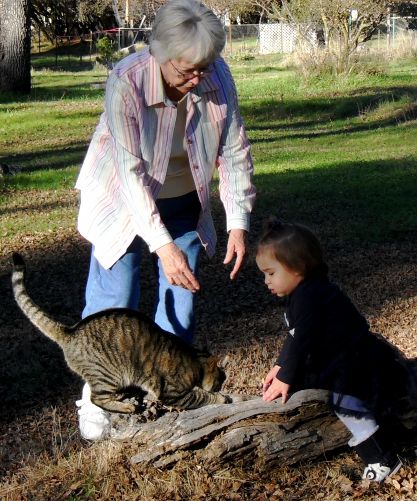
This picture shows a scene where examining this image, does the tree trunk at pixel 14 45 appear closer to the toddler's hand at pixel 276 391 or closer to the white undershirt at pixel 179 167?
the white undershirt at pixel 179 167

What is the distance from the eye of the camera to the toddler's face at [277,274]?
4.06m

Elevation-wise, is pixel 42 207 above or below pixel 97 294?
below

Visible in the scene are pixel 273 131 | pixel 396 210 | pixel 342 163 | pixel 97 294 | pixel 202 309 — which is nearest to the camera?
pixel 97 294

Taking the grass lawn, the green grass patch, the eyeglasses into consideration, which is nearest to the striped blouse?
the eyeglasses

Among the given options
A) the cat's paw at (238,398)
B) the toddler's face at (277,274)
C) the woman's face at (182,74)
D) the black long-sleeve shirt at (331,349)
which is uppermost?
the woman's face at (182,74)

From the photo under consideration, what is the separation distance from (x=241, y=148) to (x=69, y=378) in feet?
8.48

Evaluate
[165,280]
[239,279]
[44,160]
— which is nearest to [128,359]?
[165,280]

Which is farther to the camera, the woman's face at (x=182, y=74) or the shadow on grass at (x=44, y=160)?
the shadow on grass at (x=44, y=160)

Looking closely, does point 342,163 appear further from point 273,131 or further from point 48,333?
point 48,333

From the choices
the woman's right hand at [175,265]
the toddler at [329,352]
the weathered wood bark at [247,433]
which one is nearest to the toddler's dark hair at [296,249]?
the toddler at [329,352]

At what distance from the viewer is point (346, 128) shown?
17.9 meters

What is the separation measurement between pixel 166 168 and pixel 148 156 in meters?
0.12

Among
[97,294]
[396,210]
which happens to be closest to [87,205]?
[97,294]

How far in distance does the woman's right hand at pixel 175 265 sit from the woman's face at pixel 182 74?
0.71m
